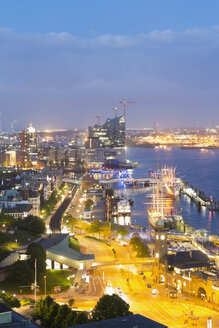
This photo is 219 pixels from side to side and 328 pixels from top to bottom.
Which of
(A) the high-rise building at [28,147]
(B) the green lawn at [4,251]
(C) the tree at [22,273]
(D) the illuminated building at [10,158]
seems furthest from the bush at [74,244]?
(D) the illuminated building at [10,158]

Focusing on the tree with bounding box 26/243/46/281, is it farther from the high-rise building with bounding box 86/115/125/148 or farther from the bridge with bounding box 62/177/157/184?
the high-rise building with bounding box 86/115/125/148

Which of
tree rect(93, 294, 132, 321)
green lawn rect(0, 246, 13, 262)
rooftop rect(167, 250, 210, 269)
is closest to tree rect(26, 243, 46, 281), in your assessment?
green lawn rect(0, 246, 13, 262)

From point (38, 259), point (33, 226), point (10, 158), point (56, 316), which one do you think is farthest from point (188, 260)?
point (10, 158)

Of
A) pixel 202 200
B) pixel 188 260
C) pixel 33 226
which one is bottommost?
pixel 202 200

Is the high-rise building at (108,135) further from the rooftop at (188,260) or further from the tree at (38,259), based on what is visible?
the tree at (38,259)

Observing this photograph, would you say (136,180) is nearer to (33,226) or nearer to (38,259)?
(33,226)

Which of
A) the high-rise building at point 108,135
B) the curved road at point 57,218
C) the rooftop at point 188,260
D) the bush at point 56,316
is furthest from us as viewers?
the high-rise building at point 108,135
